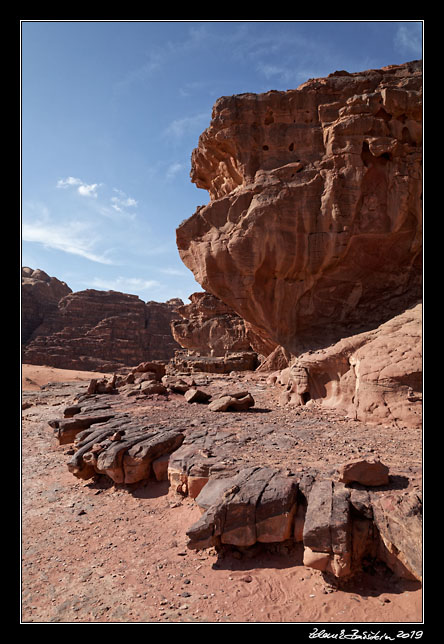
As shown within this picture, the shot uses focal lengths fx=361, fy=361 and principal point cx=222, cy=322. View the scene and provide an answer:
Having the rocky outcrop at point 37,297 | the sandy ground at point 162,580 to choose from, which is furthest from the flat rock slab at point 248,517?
the rocky outcrop at point 37,297

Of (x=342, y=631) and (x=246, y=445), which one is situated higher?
(x=246, y=445)

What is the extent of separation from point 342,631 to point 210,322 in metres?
28.3

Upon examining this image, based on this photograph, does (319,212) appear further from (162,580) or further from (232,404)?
(162,580)

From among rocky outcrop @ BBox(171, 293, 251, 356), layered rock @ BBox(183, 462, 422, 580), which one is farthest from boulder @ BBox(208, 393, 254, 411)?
rocky outcrop @ BBox(171, 293, 251, 356)

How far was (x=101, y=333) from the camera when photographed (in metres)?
56.8

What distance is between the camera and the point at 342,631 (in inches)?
126

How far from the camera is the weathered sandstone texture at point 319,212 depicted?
11.7m

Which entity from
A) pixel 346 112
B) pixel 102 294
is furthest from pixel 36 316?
pixel 346 112

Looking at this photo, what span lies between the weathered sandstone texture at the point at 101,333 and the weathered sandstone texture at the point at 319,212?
39.5 m

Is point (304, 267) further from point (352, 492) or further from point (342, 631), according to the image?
point (342, 631)

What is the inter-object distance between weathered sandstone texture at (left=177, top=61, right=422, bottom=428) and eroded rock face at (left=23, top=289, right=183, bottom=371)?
3938cm

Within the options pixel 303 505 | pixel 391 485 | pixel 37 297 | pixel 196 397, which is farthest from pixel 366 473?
pixel 37 297

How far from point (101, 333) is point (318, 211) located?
50.1 m

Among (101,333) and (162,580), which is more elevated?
(101,333)
